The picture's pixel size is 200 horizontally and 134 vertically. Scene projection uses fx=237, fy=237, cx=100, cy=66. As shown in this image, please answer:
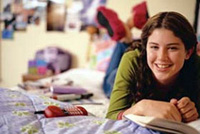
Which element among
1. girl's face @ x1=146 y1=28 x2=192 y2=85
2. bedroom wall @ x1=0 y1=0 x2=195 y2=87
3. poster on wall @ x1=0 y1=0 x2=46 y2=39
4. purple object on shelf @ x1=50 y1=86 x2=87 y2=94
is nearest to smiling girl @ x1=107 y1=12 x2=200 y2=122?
girl's face @ x1=146 y1=28 x2=192 y2=85

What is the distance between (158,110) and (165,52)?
0.18 metres

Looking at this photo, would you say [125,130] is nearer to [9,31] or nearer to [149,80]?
[149,80]

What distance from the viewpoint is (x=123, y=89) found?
0.81 m

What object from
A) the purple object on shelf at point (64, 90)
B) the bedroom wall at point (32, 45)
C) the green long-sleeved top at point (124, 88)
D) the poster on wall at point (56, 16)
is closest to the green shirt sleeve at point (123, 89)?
the green long-sleeved top at point (124, 88)

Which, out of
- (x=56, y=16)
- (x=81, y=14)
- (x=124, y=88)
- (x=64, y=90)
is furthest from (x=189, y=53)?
(x=56, y=16)

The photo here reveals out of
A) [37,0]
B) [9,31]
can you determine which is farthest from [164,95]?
Result: [9,31]

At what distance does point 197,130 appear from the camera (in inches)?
21.5

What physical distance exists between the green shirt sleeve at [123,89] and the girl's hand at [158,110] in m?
0.16

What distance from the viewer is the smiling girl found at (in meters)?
0.63

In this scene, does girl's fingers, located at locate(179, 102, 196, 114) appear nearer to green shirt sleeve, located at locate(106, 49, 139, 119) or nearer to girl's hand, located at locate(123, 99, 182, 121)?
girl's hand, located at locate(123, 99, 182, 121)

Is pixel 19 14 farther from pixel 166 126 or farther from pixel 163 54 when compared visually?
pixel 166 126

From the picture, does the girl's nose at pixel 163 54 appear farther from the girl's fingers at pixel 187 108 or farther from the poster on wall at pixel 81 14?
the poster on wall at pixel 81 14

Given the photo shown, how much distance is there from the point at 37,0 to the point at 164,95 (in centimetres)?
218

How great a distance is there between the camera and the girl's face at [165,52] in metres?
0.67
